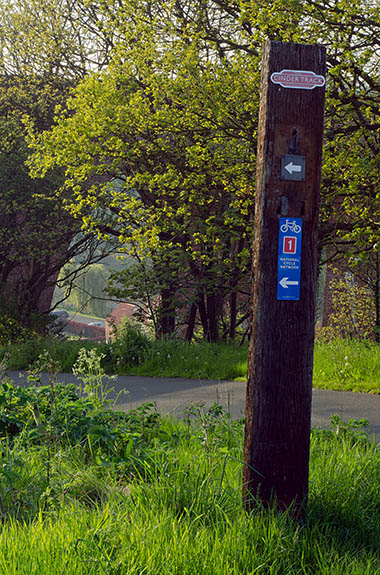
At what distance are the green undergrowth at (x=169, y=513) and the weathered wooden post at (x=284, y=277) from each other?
10.4 inches

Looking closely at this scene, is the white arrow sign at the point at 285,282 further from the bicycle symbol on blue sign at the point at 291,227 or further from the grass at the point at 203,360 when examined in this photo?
the grass at the point at 203,360

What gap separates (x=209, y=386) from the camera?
10.3m

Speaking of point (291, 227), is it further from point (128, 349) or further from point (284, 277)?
point (128, 349)

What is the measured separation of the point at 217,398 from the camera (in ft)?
21.9

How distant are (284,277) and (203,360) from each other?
841cm

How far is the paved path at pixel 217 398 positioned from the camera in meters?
7.74

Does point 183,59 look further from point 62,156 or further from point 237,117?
point 62,156

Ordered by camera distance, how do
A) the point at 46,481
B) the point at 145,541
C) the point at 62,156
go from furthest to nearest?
the point at 62,156, the point at 46,481, the point at 145,541

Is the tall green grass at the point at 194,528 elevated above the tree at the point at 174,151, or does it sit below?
below

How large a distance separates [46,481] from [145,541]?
144 centimetres

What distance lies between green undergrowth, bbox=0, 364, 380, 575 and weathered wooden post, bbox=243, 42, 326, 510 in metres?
0.26

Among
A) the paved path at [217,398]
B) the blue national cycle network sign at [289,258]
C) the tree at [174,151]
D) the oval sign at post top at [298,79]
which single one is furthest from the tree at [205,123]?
the blue national cycle network sign at [289,258]

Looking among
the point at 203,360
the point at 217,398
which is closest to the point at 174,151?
the point at 203,360

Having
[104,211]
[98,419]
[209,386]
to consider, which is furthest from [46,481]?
[104,211]
